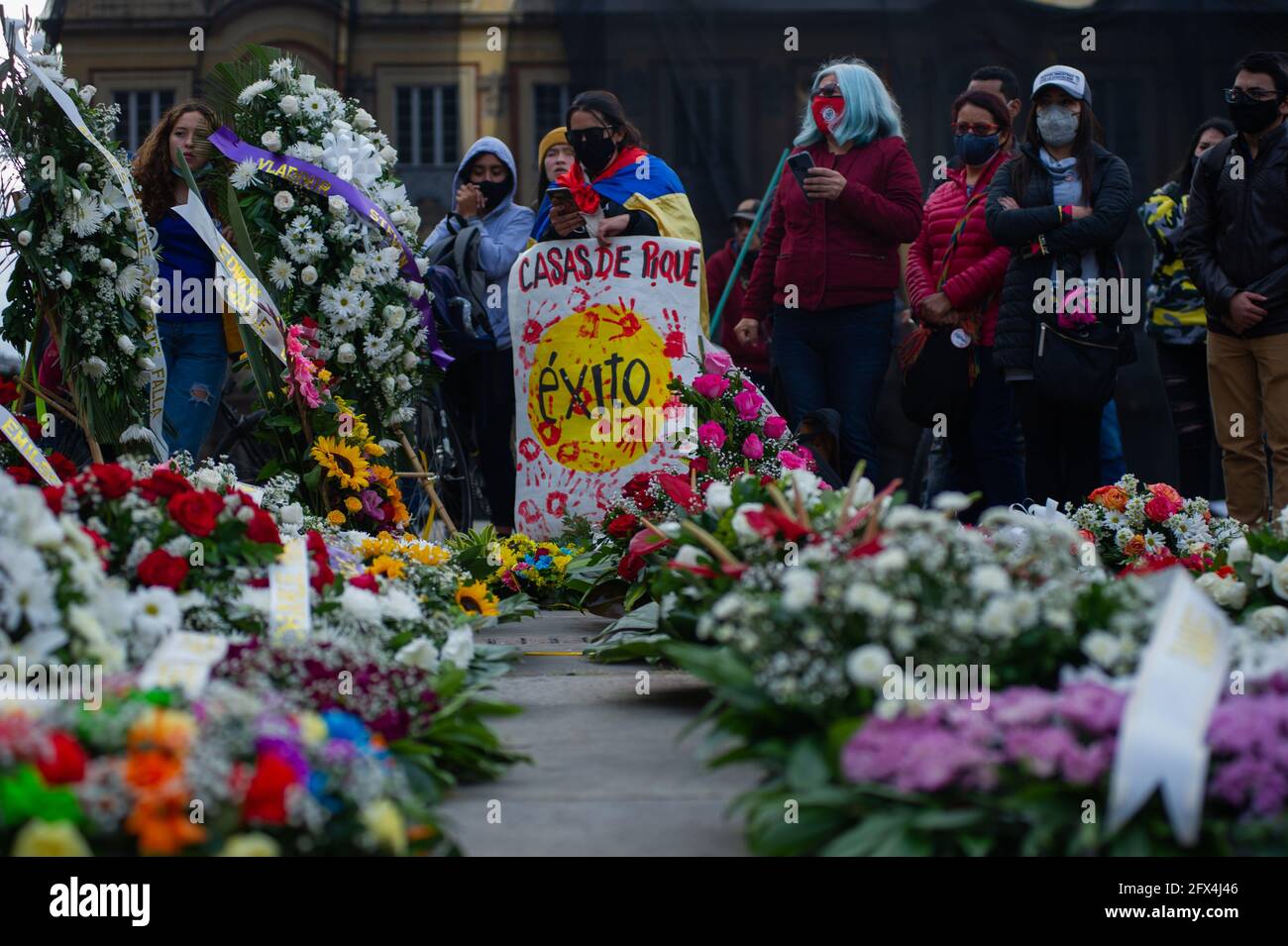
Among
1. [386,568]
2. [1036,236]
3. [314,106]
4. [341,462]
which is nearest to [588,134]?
[314,106]

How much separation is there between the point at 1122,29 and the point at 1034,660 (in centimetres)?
1013

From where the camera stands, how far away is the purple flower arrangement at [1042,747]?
2996mm

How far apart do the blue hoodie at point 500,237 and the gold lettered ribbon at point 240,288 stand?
80.3 inches

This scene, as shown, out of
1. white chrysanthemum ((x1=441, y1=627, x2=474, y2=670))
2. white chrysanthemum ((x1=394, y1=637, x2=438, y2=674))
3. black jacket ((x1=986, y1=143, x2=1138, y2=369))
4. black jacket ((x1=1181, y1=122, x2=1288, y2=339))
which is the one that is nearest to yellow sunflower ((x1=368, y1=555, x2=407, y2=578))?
white chrysanthemum ((x1=441, y1=627, x2=474, y2=670))

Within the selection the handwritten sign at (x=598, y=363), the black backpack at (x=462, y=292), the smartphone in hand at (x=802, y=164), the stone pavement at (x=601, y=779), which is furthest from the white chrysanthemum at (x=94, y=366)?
the smartphone in hand at (x=802, y=164)

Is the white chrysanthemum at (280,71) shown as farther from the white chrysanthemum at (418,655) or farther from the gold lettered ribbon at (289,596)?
the white chrysanthemum at (418,655)

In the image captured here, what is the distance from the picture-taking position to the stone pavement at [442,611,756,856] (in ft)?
11.2

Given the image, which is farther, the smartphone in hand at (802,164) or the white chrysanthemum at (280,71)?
the smartphone in hand at (802,164)

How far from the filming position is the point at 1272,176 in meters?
7.67

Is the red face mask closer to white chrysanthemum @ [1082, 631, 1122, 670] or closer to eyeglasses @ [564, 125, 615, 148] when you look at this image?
eyeglasses @ [564, 125, 615, 148]

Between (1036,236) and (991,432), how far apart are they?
3.18 feet

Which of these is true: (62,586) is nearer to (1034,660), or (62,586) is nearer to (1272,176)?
(1034,660)

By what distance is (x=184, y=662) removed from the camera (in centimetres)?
362

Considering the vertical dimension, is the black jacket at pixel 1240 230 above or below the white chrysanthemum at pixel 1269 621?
above
